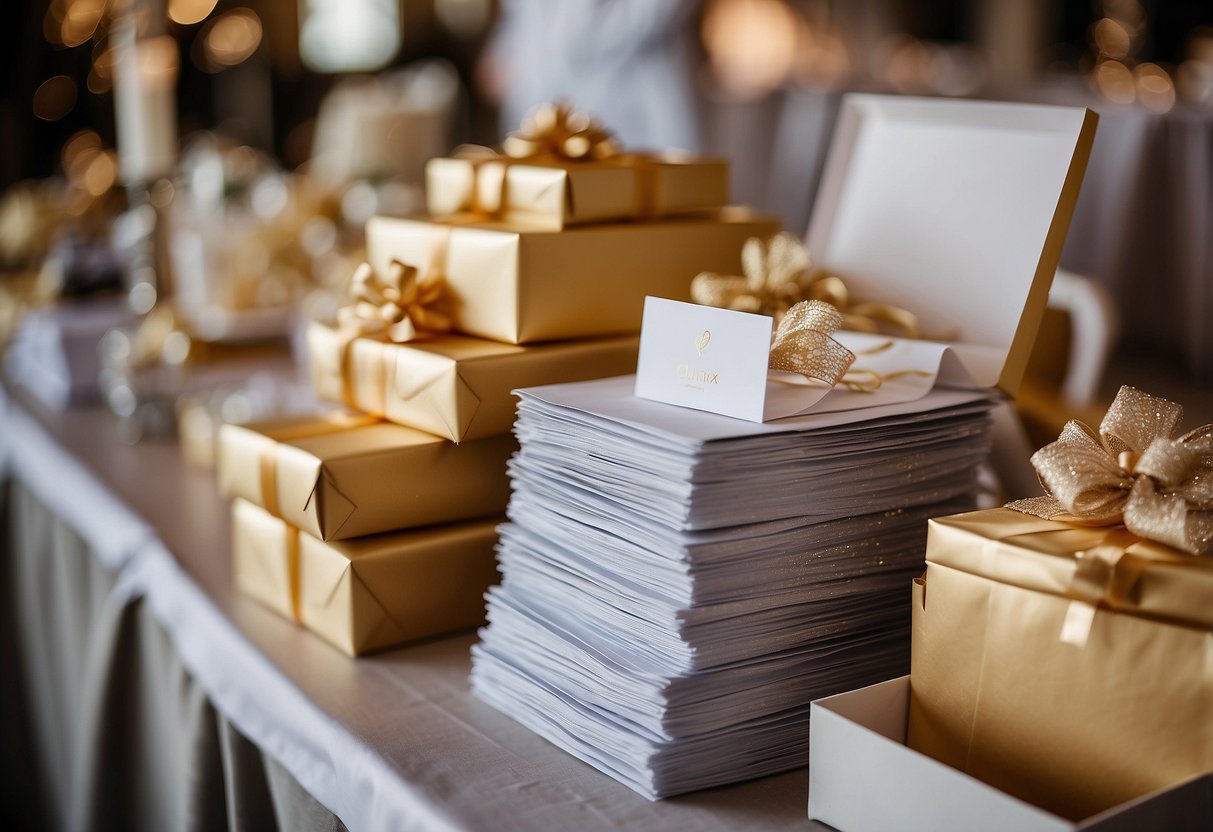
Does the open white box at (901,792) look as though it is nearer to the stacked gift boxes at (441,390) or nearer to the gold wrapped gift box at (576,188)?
the stacked gift boxes at (441,390)

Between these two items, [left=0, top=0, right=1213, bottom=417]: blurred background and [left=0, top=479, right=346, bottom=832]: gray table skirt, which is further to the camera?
[left=0, top=0, right=1213, bottom=417]: blurred background

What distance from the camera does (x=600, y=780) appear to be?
0.75 metres

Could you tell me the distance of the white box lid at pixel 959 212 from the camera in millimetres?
923

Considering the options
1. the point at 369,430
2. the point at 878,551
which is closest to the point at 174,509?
the point at 369,430

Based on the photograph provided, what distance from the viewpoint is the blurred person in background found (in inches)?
159

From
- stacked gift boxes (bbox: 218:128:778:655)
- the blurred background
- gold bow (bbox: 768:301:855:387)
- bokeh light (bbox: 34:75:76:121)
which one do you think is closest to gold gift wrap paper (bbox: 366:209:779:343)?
stacked gift boxes (bbox: 218:128:778:655)

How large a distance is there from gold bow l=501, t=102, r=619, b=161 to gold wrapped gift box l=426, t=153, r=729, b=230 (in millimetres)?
13

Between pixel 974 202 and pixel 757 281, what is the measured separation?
→ 8.2 inches

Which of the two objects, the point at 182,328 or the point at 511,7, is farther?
the point at 511,7

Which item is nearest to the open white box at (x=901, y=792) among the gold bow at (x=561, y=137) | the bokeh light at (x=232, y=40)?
the gold bow at (x=561, y=137)

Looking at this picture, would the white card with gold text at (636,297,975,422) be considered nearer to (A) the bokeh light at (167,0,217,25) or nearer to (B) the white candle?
(B) the white candle

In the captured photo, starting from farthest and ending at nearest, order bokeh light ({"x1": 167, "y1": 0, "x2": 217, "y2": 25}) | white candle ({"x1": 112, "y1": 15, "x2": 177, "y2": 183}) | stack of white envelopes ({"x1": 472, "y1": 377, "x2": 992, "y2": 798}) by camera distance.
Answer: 1. bokeh light ({"x1": 167, "y1": 0, "x2": 217, "y2": 25})
2. white candle ({"x1": 112, "y1": 15, "x2": 177, "y2": 183})
3. stack of white envelopes ({"x1": 472, "y1": 377, "x2": 992, "y2": 798})

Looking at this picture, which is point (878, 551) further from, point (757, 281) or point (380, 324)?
point (380, 324)

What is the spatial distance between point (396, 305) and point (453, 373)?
0.12 meters
